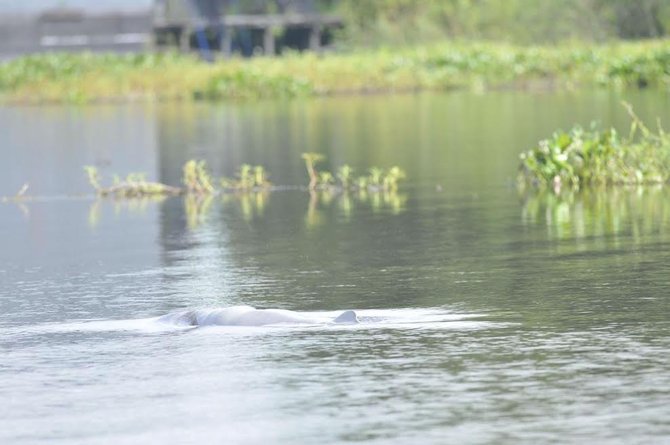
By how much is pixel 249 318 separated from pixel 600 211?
22.5 feet

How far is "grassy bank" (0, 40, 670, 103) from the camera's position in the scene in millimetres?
57156

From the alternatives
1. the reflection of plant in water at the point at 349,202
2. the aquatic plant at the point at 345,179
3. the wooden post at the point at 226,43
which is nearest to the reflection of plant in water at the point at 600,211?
the reflection of plant in water at the point at 349,202

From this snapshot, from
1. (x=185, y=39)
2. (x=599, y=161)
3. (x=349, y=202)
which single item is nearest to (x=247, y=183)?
(x=349, y=202)

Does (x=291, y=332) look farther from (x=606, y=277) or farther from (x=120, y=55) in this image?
(x=120, y=55)

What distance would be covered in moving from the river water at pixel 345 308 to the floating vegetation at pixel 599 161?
549 mm

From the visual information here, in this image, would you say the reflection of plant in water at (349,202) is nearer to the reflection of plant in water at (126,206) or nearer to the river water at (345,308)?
the river water at (345,308)

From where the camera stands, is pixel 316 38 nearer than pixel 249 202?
No

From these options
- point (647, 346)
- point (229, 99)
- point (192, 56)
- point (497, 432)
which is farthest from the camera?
point (192, 56)

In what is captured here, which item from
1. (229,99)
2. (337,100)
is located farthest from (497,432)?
(229,99)

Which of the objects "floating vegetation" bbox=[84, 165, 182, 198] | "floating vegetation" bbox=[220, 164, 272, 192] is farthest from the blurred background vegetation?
"floating vegetation" bbox=[84, 165, 182, 198]

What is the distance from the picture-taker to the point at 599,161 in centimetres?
1917

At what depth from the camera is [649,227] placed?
1531 cm

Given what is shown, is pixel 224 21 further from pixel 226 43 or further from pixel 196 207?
pixel 196 207

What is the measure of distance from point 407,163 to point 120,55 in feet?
140
